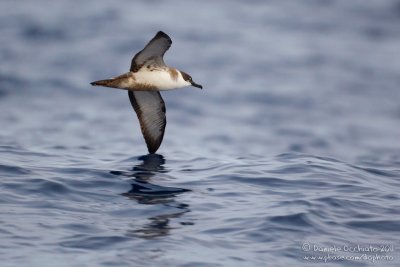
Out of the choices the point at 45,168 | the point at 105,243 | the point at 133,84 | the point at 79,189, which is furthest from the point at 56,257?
the point at 133,84

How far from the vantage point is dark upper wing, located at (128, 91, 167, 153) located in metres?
12.3

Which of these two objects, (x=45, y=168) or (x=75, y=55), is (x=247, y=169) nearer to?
(x=45, y=168)

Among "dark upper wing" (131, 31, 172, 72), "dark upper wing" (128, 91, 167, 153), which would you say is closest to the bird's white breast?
"dark upper wing" (131, 31, 172, 72)

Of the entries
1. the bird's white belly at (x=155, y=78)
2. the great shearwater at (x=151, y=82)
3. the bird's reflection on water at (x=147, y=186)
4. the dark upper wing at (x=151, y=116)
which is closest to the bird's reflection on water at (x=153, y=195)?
the bird's reflection on water at (x=147, y=186)

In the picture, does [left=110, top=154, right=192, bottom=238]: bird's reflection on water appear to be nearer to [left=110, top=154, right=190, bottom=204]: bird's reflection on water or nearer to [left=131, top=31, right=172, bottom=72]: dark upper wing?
[left=110, top=154, right=190, bottom=204]: bird's reflection on water

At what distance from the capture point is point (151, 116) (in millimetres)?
12414

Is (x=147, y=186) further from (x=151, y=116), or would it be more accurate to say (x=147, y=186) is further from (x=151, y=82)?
(x=151, y=116)

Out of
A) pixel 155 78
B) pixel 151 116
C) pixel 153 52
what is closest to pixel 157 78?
pixel 155 78

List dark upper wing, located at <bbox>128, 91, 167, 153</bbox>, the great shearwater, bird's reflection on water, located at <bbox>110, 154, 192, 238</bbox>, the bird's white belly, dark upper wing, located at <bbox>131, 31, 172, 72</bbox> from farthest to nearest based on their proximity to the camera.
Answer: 1. dark upper wing, located at <bbox>128, 91, 167, 153</bbox>
2. the bird's white belly
3. the great shearwater
4. dark upper wing, located at <bbox>131, 31, 172, 72</bbox>
5. bird's reflection on water, located at <bbox>110, 154, 192, 238</bbox>

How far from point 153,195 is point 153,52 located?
94.8 inches

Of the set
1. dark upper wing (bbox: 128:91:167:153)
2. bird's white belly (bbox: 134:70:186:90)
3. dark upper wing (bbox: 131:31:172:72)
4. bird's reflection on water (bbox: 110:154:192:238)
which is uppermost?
dark upper wing (bbox: 131:31:172:72)

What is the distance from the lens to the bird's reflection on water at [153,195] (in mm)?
8750

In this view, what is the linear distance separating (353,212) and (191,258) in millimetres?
2583

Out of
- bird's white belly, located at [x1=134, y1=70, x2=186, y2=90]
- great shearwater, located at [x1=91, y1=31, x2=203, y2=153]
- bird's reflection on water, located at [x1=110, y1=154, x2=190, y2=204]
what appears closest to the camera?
bird's reflection on water, located at [x1=110, y1=154, x2=190, y2=204]
